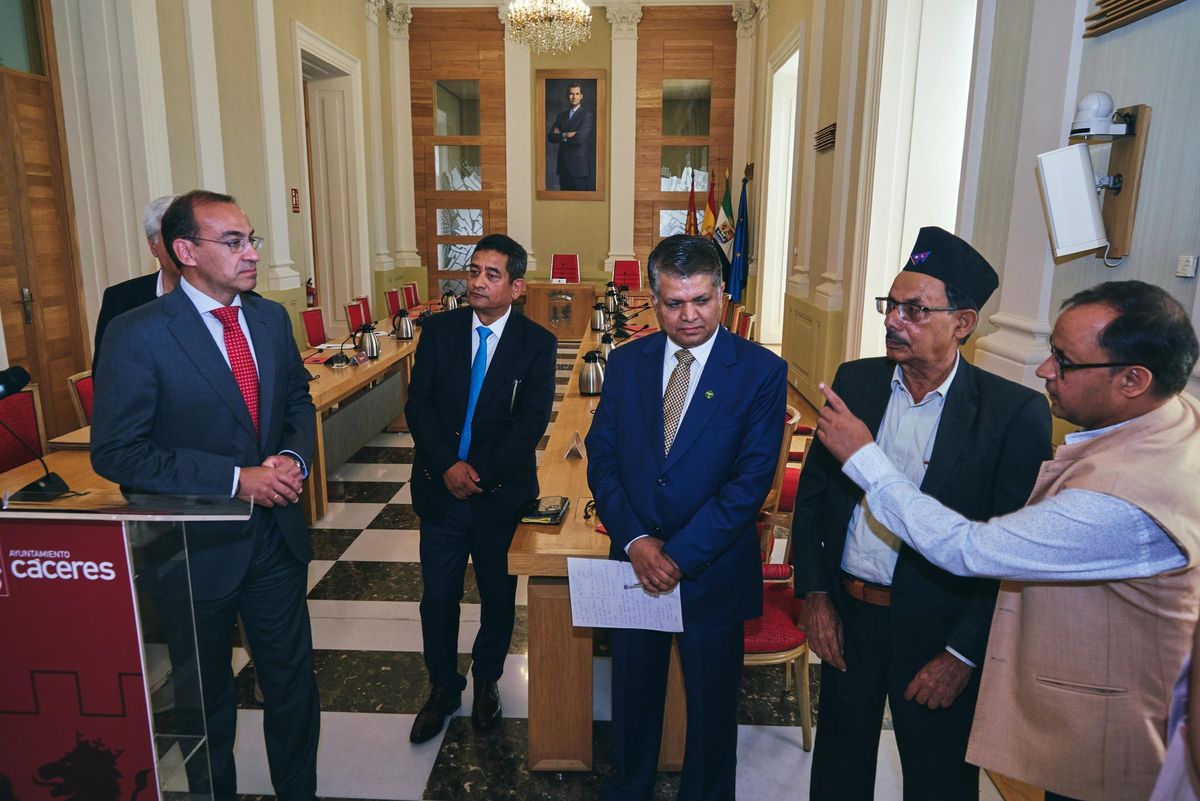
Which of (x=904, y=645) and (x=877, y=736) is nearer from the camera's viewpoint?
(x=904, y=645)

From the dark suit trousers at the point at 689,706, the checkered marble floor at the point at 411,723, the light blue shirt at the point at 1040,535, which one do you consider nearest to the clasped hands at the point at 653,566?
the dark suit trousers at the point at 689,706

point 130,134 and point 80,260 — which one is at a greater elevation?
point 130,134

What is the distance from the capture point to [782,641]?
237 cm

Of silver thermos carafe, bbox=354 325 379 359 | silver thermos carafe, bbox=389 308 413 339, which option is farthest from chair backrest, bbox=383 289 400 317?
silver thermos carafe, bbox=354 325 379 359

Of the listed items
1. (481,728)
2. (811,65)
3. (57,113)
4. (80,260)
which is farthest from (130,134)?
(811,65)

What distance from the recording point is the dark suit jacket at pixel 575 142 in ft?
37.2

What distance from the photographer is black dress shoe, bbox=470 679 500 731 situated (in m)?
2.57

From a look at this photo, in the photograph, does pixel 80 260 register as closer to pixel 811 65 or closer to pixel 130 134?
pixel 130 134

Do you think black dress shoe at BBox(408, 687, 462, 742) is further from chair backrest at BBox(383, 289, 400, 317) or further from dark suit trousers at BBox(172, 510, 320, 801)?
chair backrest at BBox(383, 289, 400, 317)

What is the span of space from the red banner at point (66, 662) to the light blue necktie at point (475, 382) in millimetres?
1409

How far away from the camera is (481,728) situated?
2570 mm

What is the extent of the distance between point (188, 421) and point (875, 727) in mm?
1795

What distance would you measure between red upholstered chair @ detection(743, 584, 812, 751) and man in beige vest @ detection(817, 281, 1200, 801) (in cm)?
96

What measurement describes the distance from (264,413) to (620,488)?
3.09 feet
